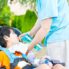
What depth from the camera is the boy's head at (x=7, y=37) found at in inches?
74.8

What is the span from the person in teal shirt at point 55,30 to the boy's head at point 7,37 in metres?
0.13

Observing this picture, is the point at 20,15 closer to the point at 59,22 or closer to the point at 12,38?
the point at 12,38

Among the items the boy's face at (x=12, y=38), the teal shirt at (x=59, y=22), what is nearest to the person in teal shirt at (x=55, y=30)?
the teal shirt at (x=59, y=22)

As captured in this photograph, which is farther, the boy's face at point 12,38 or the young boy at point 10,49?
the boy's face at point 12,38

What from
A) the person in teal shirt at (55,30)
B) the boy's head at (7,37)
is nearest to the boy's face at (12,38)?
the boy's head at (7,37)

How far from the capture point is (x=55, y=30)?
6.28ft

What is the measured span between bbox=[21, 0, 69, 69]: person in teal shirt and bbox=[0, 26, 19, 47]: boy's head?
0.13 m

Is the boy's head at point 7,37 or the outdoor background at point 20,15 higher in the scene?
the outdoor background at point 20,15

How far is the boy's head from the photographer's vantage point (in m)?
1.90

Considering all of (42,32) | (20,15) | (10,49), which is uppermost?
(20,15)

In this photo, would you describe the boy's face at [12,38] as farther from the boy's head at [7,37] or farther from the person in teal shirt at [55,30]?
the person in teal shirt at [55,30]

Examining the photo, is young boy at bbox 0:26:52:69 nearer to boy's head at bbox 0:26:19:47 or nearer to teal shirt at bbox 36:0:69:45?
boy's head at bbox 0:26:19:47

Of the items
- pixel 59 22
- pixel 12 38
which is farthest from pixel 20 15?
pixel 59 22

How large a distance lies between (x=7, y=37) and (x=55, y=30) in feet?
1.07
